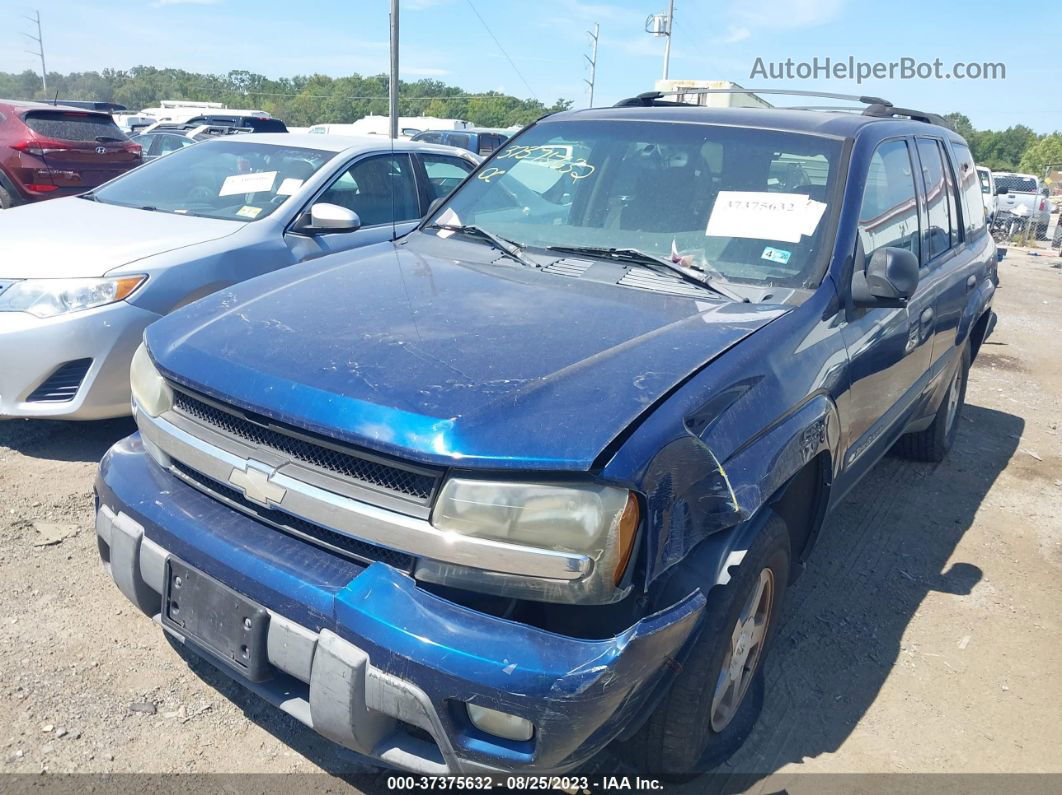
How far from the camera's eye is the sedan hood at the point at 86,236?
13.5 ft

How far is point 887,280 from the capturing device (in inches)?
110

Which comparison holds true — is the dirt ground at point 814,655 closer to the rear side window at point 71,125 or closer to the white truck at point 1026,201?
the rear side window at point 71,125

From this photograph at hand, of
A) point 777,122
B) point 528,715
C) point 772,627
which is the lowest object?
point 772,627

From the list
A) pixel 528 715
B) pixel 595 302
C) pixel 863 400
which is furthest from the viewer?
pixel 863 400

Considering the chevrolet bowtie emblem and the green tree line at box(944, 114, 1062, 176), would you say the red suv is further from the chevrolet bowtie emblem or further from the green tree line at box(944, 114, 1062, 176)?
the green tree line at box(944, 114, 1062, 176)

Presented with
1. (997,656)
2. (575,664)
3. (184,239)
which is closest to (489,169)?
(184,239)

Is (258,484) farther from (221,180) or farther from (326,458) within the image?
(221,180)

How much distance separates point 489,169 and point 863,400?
1870 millimetres

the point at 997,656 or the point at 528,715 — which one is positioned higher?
the point at 528,715

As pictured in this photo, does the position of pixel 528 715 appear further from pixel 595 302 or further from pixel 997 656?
pixel 997 656

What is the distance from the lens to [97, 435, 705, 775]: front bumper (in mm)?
1764

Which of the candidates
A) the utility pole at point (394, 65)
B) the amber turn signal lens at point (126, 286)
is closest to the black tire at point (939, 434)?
the amber turn signal lens at point (126, 286)

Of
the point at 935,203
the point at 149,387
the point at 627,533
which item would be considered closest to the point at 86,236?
the point at 149,387

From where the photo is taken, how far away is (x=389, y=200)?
18.8 feet
